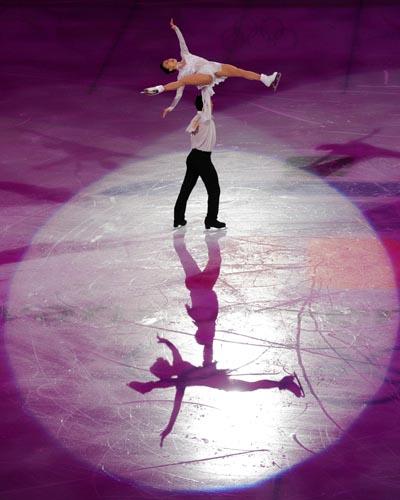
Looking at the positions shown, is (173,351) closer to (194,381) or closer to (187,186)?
(194,381)

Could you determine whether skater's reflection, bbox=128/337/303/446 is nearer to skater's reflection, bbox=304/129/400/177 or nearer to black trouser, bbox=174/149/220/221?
black trouser, bbox=174/149/220/221

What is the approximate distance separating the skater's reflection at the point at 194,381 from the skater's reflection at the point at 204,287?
14cm

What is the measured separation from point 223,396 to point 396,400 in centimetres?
118

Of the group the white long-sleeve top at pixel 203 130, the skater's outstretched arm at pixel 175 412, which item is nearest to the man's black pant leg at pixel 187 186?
the white long-sleeve top at pixel 203 130

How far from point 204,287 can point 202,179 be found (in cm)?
131

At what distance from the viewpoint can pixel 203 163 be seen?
909cm

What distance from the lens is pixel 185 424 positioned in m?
6.43

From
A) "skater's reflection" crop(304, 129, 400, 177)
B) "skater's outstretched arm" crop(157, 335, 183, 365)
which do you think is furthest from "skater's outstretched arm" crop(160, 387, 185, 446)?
"skater's reflection" crop(304, 129, 400, 177)

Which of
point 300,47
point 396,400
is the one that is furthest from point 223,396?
point 300,47

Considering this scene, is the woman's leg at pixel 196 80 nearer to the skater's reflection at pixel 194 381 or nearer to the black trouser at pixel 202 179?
the black trouser at pixel 202 179

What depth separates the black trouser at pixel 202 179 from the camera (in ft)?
Result: 29.8

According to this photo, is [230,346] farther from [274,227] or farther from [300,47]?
[300,47]

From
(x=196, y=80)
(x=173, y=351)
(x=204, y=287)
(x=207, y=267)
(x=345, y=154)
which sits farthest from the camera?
(x=345, y=154)

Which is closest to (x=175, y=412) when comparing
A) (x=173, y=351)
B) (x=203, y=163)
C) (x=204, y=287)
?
(x=173, y=351)
